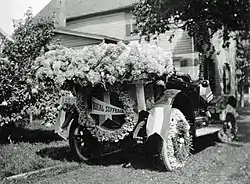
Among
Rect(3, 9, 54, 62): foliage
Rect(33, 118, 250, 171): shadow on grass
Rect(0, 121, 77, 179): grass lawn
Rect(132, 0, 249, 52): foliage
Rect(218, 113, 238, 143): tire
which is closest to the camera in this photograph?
Rect(0, 121, 77, 179): grass lawn

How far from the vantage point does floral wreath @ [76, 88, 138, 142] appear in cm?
557

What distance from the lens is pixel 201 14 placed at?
462 inches

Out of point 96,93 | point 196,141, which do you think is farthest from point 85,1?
point 96,93

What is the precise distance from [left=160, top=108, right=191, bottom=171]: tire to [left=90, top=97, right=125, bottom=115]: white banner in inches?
35.0

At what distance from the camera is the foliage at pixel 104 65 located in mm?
5312

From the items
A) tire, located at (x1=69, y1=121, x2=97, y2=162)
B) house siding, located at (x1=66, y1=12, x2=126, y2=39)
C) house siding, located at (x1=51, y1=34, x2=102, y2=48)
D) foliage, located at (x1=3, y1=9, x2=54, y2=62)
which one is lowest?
tire, located at (x1=69, y1=121, x2=97, y2=162)

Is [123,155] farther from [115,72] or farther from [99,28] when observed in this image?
[99,28]

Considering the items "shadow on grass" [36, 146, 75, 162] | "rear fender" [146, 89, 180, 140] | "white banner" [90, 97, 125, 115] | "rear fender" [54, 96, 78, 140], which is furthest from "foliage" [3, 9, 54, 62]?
"rear fender" [146, 89, 180, 140]

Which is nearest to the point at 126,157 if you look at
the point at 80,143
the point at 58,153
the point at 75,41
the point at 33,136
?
the point at 80,143

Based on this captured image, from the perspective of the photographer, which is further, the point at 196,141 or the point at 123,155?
the point at 196,141

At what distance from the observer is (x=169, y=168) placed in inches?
220

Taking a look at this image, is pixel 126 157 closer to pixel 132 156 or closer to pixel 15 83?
pixel 132 156

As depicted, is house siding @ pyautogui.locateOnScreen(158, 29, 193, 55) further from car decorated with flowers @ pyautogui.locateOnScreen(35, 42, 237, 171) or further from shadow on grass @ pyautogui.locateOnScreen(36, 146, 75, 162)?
car decorated with flowers @ pyautogui.locateOnScreen(35, 42, 237, 171)

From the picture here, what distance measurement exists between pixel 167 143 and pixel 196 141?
371cm
